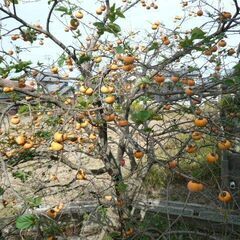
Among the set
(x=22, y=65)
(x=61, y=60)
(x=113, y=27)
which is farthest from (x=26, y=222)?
(x=61, y=60)

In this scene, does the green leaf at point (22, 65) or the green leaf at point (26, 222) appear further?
the green leaf at point (22, 65)

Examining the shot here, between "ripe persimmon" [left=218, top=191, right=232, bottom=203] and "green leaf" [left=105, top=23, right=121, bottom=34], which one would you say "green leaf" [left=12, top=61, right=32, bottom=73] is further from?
"ripe persimmon" [left=218, top=191, right=232, bottom=203]

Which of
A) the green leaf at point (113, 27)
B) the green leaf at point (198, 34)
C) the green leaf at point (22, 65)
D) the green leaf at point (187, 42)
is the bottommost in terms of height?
the green leaf at point (22, 65)

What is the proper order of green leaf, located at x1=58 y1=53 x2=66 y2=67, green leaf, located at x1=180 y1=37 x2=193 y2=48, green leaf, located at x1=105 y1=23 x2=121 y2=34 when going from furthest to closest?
green leaf, located at x1=58 y1=53 x2=66 y2=67, green leaf, located at x1=105 y1=23 x2=121 y2=34, green leaf, located at x1=180 y1=37 x2=193 y2=48

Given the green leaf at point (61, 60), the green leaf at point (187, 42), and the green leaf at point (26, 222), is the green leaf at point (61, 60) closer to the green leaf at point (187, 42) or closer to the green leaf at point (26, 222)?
the green leaf at point (187, 42)

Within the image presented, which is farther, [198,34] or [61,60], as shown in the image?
[61,60]

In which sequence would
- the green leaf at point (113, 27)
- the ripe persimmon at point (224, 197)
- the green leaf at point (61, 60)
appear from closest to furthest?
the ripe persimmon at point (224, 197), the green leaf at point (113, 27), the green leaf at point (61, 60)

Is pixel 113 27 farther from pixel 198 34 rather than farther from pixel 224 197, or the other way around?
pixel 224 197

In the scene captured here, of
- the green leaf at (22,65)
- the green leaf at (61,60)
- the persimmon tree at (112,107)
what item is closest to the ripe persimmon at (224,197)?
the persimmon tree at (112,107)

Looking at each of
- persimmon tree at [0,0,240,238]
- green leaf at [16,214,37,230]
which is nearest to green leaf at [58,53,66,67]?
persimmon tree at [0,0,240,238]

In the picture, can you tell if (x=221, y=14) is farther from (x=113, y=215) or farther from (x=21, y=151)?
(x=113, y=215)

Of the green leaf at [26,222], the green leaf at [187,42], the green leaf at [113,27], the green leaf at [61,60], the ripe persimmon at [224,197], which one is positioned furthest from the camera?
the green leaf at [61,60]

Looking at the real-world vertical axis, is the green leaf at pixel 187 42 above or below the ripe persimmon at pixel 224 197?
above

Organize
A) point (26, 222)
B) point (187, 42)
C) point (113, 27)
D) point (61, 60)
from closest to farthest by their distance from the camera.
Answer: point (26, 222), point (187, 42), point (113, 27), point (61, 60)
